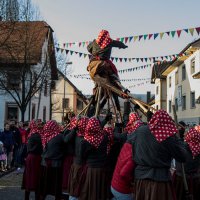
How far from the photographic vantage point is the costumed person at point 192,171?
7.06m

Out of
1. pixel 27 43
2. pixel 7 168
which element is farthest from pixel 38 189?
pixel 27 43

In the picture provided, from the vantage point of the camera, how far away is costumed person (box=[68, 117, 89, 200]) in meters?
7.29

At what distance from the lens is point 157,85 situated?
4809 centimetres

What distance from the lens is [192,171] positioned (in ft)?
23.2

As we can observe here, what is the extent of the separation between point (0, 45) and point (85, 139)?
9.50 m

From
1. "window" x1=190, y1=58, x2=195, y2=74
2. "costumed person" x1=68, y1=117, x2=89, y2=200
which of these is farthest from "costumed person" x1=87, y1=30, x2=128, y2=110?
"window" x1=190, y1=58, x2=195, y2=74

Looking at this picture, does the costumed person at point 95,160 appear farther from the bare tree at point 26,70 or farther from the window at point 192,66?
the window at point 192,66

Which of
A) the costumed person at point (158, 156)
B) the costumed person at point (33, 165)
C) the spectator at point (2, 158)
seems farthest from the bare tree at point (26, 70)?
the costumed person at point (158, 156)

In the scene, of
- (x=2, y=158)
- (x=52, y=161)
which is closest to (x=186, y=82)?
(x=2, y=158)

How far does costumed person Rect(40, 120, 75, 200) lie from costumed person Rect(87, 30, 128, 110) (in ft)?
6.22

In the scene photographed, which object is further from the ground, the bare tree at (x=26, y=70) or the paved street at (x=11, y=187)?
the bare tree at (x=26, y=70)

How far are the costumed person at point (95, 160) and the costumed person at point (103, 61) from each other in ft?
9.52

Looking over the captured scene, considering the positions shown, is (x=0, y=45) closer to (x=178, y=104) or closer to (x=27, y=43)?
(x=27, y=43)

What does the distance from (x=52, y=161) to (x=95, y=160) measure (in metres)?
1.74
